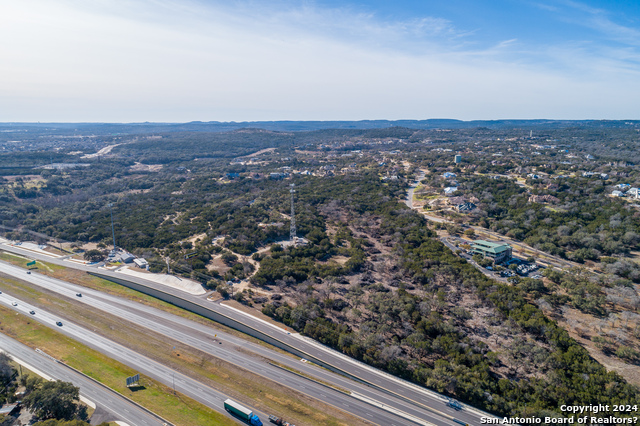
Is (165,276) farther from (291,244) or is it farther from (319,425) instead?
(319,425)

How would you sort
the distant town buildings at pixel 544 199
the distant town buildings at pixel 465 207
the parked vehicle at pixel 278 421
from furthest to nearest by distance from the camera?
the distant town buildings at pixel 465 207, the distant town buildings at pixel 544 199, the parked vehicle at pixel 278 421

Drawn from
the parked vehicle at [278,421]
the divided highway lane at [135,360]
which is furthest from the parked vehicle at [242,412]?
the parked vehicle at [278,421]

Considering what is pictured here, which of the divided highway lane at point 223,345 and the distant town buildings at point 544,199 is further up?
the distant town buildings at point 544,199

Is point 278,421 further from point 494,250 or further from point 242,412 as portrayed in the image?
point 494,250

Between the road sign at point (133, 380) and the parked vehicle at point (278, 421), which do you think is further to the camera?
the road sign at point (133, 380)

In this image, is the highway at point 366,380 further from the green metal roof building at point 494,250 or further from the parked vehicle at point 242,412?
the green metal roof building at point 494,250

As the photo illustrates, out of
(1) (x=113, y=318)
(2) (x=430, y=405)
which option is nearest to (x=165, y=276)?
(1) (x=113, y=318)

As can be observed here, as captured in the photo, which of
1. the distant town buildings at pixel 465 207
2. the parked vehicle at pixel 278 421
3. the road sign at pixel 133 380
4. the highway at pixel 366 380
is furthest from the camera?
the distant town buildings at pixel 465 207
